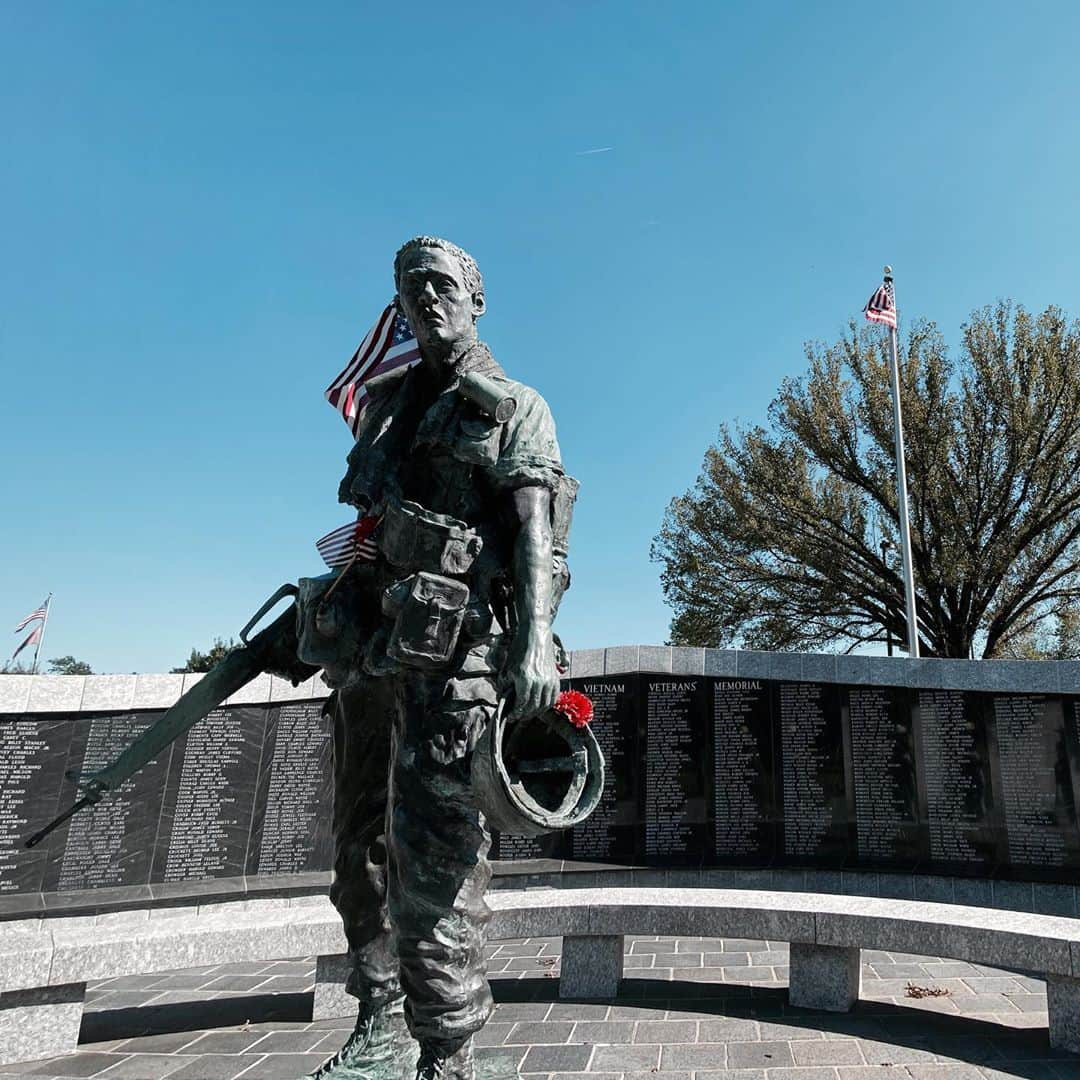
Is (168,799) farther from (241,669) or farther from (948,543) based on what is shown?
(948,543)

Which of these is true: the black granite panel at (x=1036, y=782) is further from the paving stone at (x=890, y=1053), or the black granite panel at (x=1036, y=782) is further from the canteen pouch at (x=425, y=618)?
the canteen pouch at (x=425, y=618)

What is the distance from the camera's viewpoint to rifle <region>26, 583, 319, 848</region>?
2.87 m

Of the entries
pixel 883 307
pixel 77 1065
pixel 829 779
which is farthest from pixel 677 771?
pixel 883 307

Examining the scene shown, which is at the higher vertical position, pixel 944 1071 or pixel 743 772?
pixel 743 772

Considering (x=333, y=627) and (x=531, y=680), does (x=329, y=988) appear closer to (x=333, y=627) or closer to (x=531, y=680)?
(x=333, y=627)

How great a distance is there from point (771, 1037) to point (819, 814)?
427cm

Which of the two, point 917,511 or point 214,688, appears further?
point 917,511

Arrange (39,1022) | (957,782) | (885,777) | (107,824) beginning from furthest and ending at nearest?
1. (885,777)
2. (957,782)
3. (107,824)
4. (39,1022)

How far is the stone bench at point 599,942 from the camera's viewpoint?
13.7 ft

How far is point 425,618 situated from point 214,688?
101 centimetres

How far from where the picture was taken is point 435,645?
2686mm

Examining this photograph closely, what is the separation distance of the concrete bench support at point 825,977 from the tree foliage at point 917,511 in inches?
574

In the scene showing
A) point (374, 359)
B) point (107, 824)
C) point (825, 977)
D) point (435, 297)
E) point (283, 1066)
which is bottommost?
point (283, 1066)

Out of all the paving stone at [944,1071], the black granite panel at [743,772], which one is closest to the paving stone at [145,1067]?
the paving stone at [944,1071]
